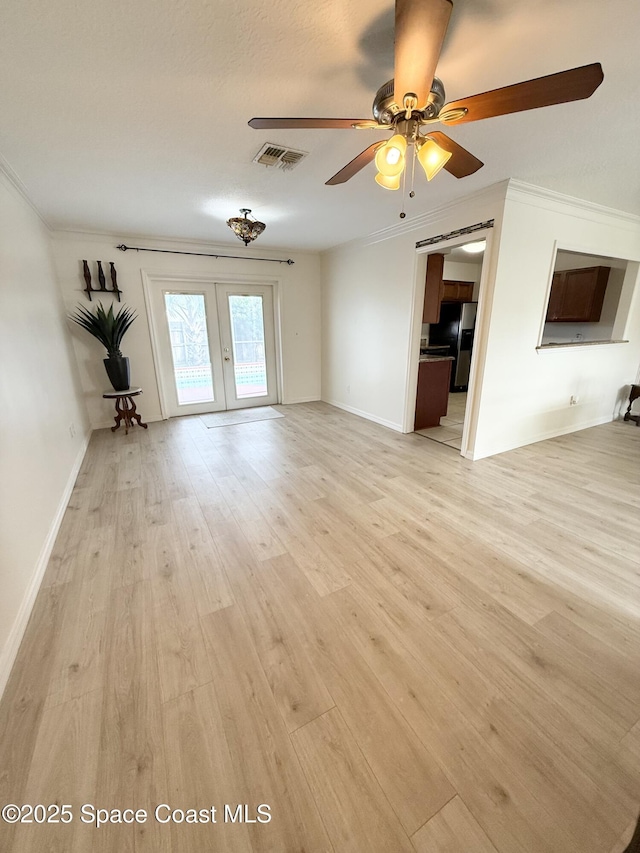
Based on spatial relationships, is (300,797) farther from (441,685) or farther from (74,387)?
(74,387)

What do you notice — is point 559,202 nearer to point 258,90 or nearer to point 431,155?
point 431,155

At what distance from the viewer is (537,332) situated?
10.9 ft

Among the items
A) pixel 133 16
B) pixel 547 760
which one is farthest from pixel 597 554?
pixel 133 16

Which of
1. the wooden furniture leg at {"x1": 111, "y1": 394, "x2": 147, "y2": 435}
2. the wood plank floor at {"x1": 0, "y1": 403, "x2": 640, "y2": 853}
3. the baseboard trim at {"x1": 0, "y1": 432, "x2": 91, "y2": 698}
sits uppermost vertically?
the wooden furniture leg at {"x1": 111, "y1": 394, "x2": 147, "y2": 435}

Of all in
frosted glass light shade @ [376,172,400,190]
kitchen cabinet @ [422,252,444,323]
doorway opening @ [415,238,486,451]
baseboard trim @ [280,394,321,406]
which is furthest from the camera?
baseboard trim @ [280,394,321,406]

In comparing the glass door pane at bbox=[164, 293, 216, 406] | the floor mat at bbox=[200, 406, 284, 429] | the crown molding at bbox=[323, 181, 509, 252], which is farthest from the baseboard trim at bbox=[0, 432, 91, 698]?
the crown molding at bbox=[323, 181, 509, 252]

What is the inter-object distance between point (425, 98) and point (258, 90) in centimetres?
88

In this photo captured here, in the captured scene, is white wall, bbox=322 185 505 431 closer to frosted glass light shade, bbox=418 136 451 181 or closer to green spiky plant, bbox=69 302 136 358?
frosted glass light shade, bbox=418 136 451 181

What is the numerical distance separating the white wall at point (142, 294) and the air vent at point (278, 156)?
259cm


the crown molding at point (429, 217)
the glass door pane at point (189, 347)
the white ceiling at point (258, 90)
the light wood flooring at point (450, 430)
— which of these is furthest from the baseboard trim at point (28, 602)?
the crown molding at point (429, 217)

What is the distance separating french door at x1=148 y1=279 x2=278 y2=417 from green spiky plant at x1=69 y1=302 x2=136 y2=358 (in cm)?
50

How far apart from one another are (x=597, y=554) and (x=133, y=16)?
3.45 metres

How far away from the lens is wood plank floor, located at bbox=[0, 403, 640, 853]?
3.11 ft

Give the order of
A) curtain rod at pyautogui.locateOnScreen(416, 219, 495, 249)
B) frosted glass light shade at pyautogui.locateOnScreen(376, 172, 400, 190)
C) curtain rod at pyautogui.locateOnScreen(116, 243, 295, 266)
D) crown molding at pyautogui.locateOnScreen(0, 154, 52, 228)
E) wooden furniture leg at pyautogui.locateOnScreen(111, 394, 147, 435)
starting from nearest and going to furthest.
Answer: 1. frosted glass light shade at pyautogui.locateOnScreen(376, 172, 400, 190)
2. crown molding at pyautogui.locateOnScreen(0, 154, 52, 228)
3. curtain rod at pyautogui.locateOnScreen(416, 219, 495, 249)
4. curtain rod at pyautogui.locateOnScreen(116, 243, 295, 266)
5. wooden furniture leg at pyautogui.locateOnScreen(111, 394, 147, 435)
